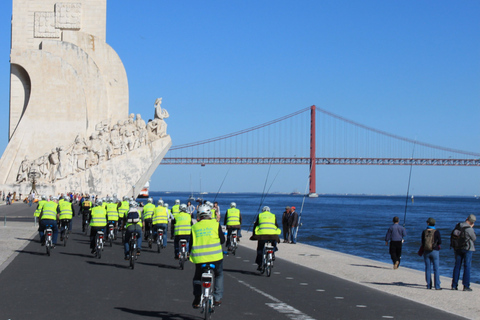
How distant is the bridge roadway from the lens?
5.71 m

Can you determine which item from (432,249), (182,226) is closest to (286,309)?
(432,249)

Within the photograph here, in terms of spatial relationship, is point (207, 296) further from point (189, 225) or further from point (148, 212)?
point (148, 212)

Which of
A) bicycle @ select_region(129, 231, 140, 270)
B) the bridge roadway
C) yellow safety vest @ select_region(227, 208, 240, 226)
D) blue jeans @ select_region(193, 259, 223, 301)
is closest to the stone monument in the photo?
yellow safety vest @ select_region(227, 208, 240, 226)

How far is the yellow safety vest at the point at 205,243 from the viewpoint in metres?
5.41

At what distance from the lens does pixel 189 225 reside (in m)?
9.26

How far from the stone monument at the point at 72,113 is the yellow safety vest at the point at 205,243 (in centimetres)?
2470

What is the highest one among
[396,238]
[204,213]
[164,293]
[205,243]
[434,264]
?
[204,213]

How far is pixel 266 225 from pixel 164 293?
225 centimetres

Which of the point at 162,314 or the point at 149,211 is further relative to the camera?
the point at 149,211

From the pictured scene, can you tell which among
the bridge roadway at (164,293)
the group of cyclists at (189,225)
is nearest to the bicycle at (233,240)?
the group of cyclists at (189,225)

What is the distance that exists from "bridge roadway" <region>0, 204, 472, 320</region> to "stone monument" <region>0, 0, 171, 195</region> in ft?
65.9

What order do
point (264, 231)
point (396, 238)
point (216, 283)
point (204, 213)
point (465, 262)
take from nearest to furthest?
point (216, 283)
point (204, 213)
point (465, 262)
point (264, 231)
point (396, 238)

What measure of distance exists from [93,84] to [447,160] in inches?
1481

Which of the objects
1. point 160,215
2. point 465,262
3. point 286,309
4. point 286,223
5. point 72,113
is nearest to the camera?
point 286,309
